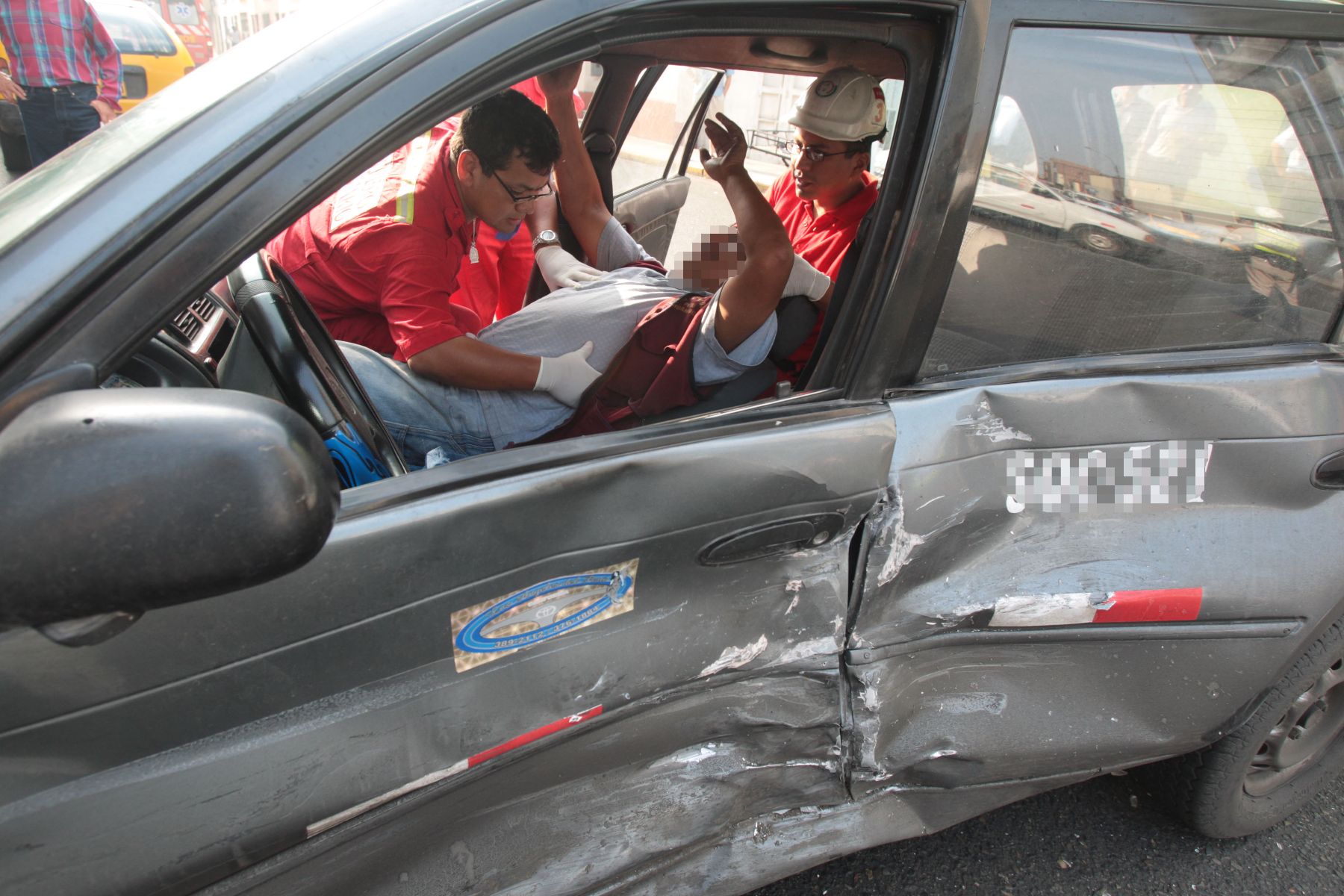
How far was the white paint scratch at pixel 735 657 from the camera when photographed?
128cm

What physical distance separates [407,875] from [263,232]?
0.81 m

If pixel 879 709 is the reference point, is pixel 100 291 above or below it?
above

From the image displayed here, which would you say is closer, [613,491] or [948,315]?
[613,491]

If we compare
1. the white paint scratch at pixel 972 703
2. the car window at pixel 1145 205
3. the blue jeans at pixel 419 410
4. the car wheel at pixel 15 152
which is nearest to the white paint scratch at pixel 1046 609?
the white paint scratch at pixel 972 703

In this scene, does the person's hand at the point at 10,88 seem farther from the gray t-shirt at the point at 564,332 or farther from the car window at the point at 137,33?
the gray t-shirt at the point at 564,332

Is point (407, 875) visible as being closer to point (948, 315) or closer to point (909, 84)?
point (948, 315)

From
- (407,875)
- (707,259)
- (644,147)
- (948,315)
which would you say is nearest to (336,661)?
(407,875)

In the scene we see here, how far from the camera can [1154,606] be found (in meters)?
1.47

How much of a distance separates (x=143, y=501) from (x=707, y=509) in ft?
2.21

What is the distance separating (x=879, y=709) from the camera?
55.7 inches

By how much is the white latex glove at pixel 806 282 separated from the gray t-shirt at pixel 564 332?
0.55 feet

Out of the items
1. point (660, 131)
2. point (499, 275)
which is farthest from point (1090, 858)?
point (660, 131)

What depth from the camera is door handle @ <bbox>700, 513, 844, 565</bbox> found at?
122cm

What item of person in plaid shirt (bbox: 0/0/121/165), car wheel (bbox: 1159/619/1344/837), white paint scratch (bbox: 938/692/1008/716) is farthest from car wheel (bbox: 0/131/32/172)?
car wheel (bbox: 1159/619/1344/837)
